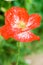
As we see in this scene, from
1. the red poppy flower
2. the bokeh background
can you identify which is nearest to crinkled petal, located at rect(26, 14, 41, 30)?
the red poppy flower

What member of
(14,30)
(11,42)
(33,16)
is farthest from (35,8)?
(14,30)

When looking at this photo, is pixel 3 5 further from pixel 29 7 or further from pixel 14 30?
pixel 14 30

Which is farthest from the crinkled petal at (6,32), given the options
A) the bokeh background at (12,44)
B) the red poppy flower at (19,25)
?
the bokeh background at (12,44)

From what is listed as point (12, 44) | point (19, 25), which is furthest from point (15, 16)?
point (12, 44)

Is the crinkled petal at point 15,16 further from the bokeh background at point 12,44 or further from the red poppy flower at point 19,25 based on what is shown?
the bokeh background at point 12,44

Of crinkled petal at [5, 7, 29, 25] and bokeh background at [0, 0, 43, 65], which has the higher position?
crinkled petal at [5, 7, 29, 25]

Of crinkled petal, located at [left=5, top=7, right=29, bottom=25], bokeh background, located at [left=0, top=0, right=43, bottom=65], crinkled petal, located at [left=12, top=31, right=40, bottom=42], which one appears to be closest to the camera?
crinkled petal, located at [left=12, top=31, right=40, bottom=42]

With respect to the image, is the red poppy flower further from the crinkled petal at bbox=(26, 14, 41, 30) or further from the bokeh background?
the bokeh background

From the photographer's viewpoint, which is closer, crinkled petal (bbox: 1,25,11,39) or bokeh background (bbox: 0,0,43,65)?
crinkled petal (bbox: 1,25,11,39)

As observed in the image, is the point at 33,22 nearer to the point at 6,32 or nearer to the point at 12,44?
the point at 6,32
